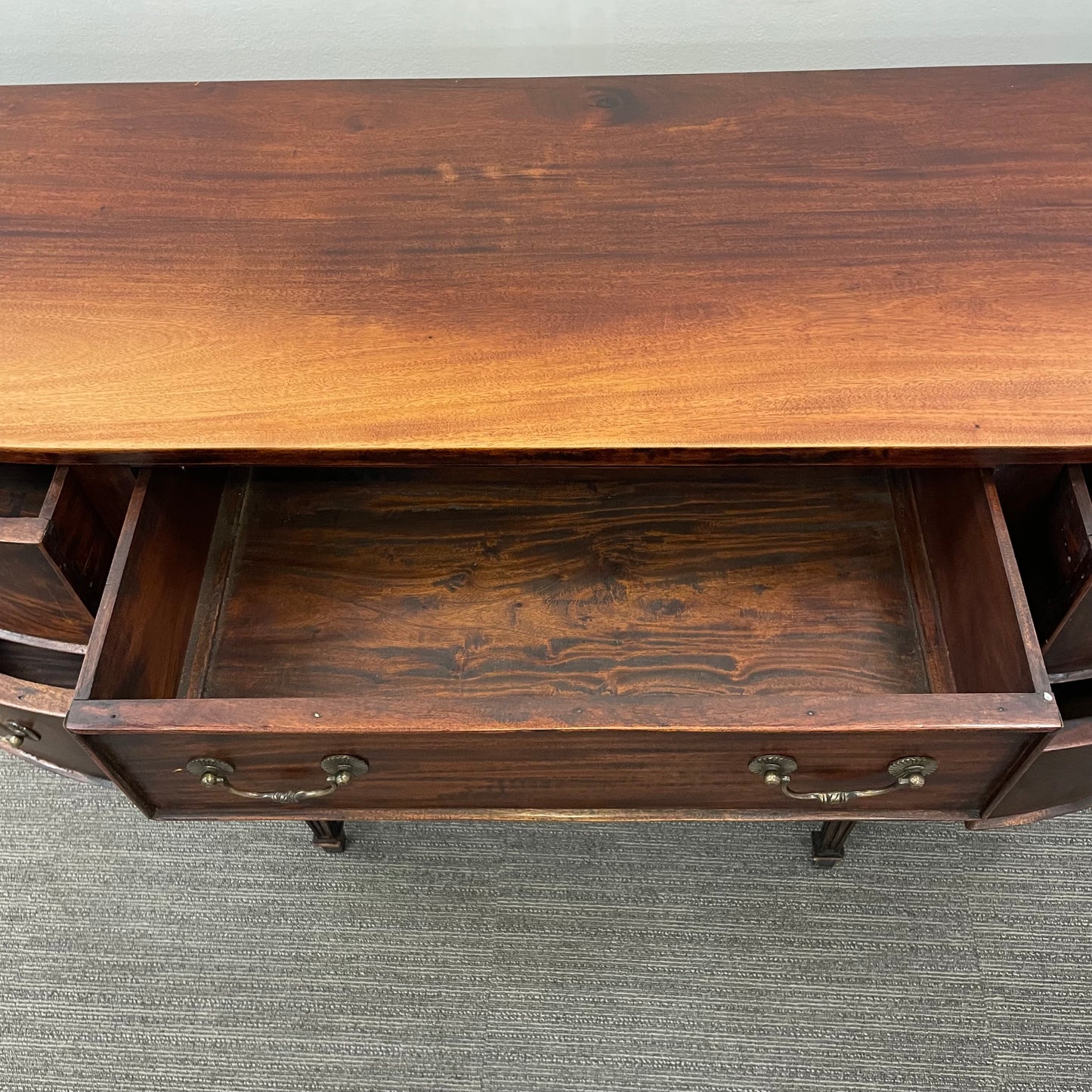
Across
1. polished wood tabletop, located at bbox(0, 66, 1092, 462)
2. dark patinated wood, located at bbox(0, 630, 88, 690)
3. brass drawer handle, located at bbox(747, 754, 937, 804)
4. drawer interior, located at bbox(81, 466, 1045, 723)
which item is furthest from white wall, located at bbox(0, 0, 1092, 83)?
brass drawer handle, located at bbox(747, 754, 937, 804)

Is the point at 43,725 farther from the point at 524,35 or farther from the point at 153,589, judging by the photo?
the point at 524,35

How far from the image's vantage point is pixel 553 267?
2.53 ft

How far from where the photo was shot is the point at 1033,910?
3.25 ft

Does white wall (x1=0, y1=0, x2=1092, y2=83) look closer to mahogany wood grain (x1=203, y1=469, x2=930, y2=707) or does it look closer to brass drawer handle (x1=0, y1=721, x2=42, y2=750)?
mahogany wood grain (x1=203, y1=469, x2=930, y2=707)

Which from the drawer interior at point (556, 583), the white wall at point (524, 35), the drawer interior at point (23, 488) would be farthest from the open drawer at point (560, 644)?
the white wall at point (524, 35)

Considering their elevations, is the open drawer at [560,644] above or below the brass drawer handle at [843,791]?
above

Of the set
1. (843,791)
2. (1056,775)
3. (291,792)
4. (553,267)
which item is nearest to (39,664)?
(291,792)

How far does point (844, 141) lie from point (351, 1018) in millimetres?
891

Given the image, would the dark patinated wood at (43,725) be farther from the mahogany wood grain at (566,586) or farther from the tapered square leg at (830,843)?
the tapered square leg at (830,843)

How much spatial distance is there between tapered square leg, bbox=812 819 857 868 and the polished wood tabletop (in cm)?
42

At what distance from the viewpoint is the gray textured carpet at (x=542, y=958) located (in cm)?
94

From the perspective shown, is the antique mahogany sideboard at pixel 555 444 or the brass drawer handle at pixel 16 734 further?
the brass drawer handle at pixel 16 734

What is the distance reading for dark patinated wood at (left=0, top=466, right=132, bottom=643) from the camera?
737 mm

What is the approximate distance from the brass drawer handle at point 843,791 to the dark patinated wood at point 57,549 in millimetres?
517
